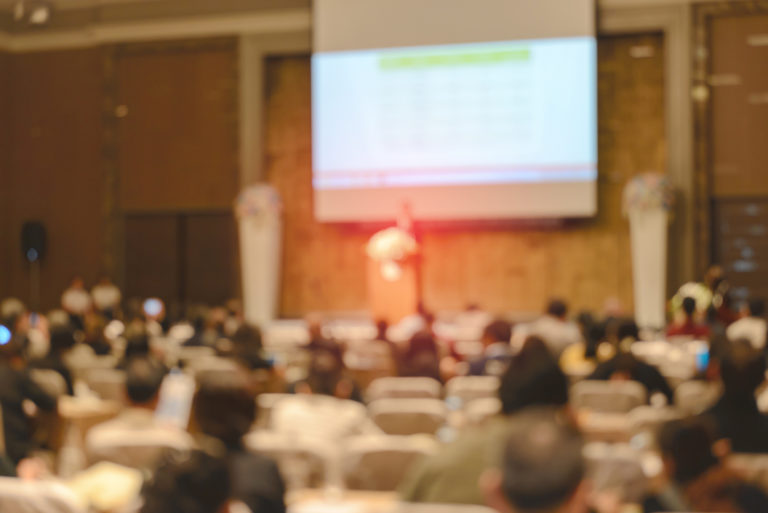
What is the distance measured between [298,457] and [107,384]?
3.16 meters

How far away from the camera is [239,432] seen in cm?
295

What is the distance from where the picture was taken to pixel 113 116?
1553 centimetres

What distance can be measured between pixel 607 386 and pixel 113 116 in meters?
11.7

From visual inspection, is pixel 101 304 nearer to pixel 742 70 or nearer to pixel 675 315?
pixel 675 315

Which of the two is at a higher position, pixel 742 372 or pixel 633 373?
pixel 742 372

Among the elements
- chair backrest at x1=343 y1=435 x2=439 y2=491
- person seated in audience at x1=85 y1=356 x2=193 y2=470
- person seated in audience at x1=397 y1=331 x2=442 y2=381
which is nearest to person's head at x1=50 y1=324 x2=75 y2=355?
person seated in audience at x1=397 y1=331 x2=442 y2=381

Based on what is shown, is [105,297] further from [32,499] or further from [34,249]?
[32,499]

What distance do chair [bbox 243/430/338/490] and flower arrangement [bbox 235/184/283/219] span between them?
974 centimetres

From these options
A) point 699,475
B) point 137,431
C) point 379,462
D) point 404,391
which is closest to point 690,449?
point 699,475

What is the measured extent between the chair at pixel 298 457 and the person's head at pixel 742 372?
151 centimetres

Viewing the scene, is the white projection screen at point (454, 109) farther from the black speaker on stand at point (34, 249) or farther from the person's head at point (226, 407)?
the person's head at point (226, 407)

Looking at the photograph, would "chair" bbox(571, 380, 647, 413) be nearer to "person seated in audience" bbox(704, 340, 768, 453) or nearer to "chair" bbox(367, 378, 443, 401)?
"chair" bbox(367, 378, 443, 401)

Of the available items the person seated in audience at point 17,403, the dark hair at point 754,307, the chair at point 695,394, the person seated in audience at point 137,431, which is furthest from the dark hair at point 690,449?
the dark hair at point 754,307

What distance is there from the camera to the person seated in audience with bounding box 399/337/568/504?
2.75 m
